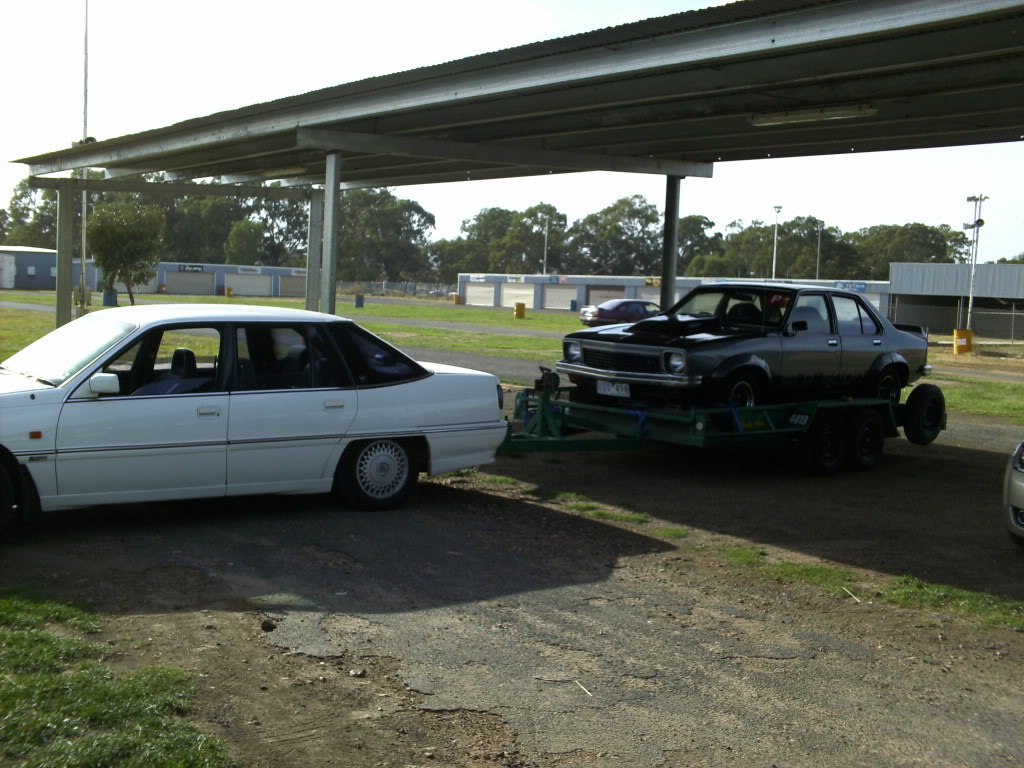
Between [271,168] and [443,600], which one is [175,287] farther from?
[443,600]

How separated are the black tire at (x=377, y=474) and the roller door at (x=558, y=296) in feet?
261

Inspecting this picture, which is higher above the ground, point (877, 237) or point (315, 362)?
point (877, 237)

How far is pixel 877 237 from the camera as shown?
10506cm

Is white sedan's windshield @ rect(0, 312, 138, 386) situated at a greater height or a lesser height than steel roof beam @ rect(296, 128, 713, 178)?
lesser

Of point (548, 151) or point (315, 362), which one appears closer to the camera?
point (315, 362)

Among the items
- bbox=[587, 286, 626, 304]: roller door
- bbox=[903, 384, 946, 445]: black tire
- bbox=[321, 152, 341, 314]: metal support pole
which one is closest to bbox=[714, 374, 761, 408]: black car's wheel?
bbox=[903, 384, 946, 445]: black tire

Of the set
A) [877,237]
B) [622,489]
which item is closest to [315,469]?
[622,489]

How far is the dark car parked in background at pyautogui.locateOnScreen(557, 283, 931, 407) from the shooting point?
10.9 metres

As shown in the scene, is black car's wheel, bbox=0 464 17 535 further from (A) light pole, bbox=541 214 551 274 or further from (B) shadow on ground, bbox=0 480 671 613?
(A) light pole, bbox=541 214 551 274

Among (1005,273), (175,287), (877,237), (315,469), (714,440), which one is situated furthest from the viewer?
(877,237)

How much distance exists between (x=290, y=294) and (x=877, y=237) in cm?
5510

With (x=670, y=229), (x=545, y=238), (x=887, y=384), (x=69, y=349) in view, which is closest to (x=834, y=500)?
(x=887, y=384)

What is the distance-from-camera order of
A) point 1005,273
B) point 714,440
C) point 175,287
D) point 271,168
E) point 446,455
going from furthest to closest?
point 175,287 → point 1005,273 → point 271,168 → point 714,440 → point 446,455

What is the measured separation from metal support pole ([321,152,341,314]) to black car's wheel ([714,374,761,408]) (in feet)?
20.8
